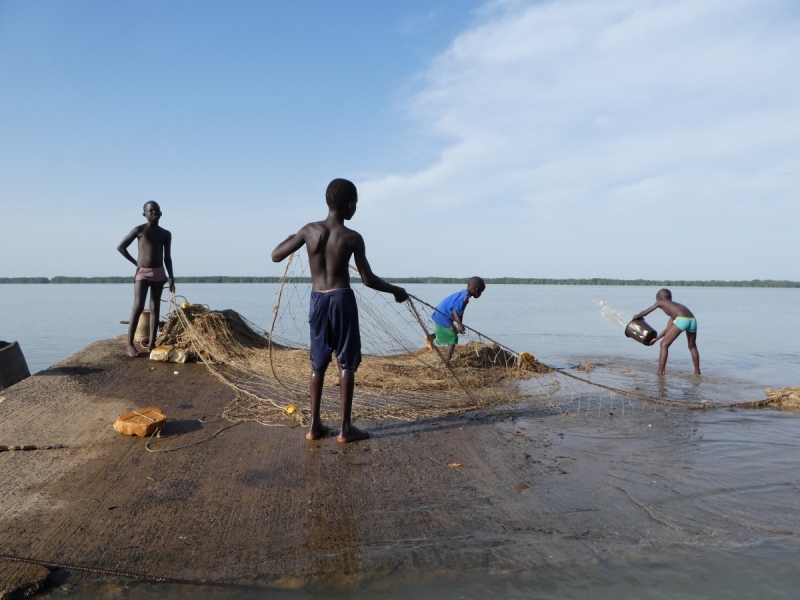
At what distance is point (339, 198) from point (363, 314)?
334cm

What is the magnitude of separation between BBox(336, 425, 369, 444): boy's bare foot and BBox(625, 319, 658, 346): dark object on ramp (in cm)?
650

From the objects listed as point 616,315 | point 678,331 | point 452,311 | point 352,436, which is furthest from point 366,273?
point 616,315

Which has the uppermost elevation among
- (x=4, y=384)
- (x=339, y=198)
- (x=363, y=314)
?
(x=339, y=198)

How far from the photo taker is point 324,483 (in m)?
3.30

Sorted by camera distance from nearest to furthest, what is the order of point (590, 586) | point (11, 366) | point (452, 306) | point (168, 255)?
point (590, 586), point (11, 366), point (168, 255), point (452, 306)

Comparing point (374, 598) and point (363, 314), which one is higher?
point (363, 314)

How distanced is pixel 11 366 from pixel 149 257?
6.01 feet

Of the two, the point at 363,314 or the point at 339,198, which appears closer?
the point at 339,198

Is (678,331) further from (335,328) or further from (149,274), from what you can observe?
(149,274)

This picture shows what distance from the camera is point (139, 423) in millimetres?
3953

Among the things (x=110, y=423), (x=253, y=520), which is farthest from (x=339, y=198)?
(x=110, y=423)

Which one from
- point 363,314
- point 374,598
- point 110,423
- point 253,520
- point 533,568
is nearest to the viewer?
point 374,598

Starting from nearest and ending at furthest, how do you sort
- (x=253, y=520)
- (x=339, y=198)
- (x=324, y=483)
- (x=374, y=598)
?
(x=374, y=598) → (x=253, y=520) → (x=324, y=483) → (x=339, y=198)

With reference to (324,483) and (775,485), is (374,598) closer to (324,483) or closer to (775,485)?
(324,483)
